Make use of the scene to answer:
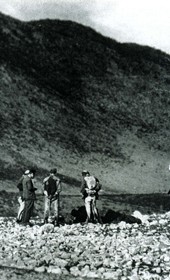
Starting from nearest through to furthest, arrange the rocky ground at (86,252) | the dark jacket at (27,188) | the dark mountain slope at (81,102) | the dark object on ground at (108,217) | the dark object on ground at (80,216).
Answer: the rocky ground at (86,252) < the dark jacket at (27,188) < the dark object on ground at (108,217) < the dark object on ground at (80,216) < the dark mountain slope at (81,102)

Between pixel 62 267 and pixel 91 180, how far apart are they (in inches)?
298

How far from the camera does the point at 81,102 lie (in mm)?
69688

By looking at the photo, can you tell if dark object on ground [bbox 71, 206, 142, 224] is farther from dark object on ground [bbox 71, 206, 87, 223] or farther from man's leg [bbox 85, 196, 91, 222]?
man's leg [bbox 85, 196, 91, 222]

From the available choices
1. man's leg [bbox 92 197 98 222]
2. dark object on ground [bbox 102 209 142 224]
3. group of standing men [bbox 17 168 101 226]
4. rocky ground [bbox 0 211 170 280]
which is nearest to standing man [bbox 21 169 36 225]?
group of standing men [bbox 17 168 101 226]

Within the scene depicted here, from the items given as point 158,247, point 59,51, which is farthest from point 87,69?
point 158,247

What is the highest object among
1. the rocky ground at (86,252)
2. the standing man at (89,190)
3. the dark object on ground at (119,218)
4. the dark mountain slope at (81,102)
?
the dark mountain slope at (81,102)

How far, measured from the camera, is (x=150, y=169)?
5784 cm

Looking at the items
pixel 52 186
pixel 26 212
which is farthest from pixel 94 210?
pixel 26 212

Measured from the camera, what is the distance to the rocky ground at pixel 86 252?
10.1 m

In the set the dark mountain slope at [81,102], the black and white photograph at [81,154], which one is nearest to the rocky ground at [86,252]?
the black and white photograph at [81,154]

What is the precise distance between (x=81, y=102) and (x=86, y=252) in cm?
5823

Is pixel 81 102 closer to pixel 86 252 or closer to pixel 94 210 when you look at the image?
pixel 94 210

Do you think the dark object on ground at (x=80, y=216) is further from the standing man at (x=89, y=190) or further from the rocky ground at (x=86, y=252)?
the rocky ground at (x=86, y=252)

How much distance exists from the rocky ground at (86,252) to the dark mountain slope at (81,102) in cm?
2743
